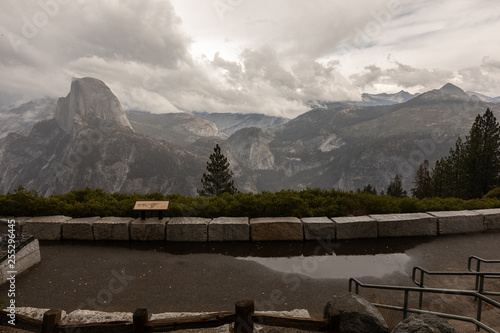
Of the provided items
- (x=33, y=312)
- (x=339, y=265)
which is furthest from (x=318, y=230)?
(x=33, y=312)

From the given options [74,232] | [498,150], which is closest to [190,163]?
[498,150]

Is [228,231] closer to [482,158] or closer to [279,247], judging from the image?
[279,247]

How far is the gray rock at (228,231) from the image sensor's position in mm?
8613

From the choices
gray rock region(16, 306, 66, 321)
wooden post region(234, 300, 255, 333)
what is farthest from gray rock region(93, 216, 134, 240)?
wooden post region(234, 300, 255, 333)

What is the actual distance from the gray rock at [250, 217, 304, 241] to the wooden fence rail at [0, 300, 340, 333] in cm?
490

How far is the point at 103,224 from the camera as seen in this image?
8.65m

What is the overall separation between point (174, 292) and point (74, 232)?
4.72 meters

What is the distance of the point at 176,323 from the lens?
139 inches

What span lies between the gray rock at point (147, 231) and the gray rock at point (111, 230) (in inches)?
7.2

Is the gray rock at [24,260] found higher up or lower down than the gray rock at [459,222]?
lower down

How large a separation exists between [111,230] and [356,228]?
7736 millimetres

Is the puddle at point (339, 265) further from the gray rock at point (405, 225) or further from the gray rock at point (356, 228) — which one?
the gray rock at point (405, 225)

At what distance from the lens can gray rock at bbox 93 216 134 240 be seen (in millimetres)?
8609

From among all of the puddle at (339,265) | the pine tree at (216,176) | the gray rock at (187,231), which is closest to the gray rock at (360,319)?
the puddle at (339,265)
